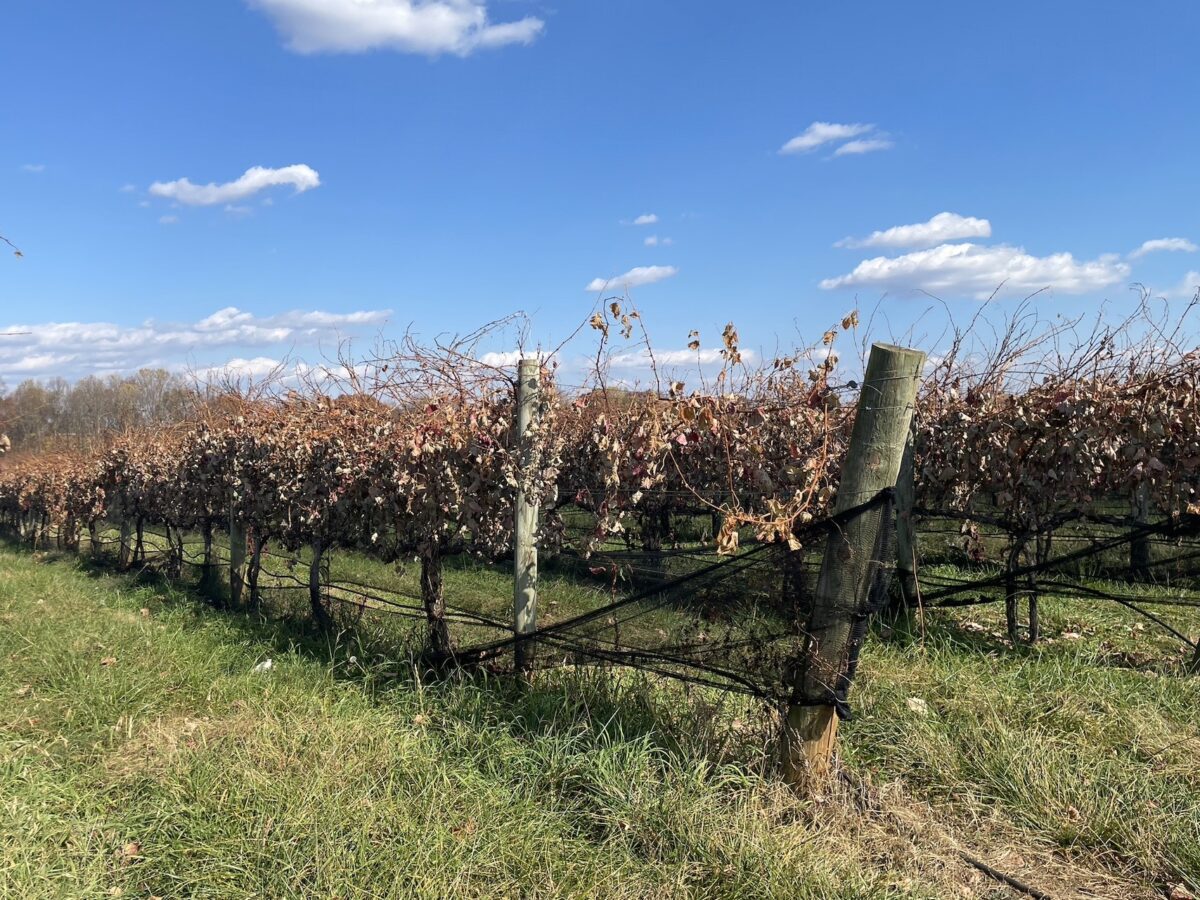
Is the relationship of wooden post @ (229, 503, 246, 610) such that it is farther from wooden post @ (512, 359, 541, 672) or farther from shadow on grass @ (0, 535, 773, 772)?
wooden post @ (512, 359, 541, 672)

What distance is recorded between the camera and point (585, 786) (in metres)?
3.37

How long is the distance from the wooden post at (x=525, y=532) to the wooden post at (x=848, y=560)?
1702 mm

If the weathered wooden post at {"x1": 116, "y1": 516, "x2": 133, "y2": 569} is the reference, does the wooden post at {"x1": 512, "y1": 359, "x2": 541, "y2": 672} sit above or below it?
above

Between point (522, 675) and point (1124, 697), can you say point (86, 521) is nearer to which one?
point (522, 675)

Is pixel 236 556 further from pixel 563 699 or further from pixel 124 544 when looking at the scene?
pixel 563 699

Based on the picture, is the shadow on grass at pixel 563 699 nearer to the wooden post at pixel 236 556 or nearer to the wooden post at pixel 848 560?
the wooden post at pixel 848 560

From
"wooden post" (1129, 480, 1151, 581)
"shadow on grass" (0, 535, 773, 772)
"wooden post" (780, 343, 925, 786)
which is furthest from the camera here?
"wooden post" (1129, 480, 1151, 581)

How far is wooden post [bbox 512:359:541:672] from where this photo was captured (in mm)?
4559

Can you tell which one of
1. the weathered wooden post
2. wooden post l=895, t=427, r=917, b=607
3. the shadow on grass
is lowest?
the weathered wooden post

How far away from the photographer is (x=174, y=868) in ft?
9.90

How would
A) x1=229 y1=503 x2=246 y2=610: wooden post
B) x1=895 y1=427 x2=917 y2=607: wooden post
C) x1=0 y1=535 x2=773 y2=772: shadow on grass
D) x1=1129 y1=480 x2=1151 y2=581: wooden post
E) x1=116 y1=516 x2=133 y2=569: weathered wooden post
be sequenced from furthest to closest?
x1=116 y1=516 x2=133 y2=569: weathered wooden post < x1=229 y1=503 x2=246 y2=610: wooden post < x1=895 y1=427 x2=917 y2=607: wooden post < x1=1129 y1=480 x2=1151 y2=581: wooden post < x1=0 y1=535 x2=773 y2=772: shadow on grass

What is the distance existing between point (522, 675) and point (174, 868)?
1.89 m

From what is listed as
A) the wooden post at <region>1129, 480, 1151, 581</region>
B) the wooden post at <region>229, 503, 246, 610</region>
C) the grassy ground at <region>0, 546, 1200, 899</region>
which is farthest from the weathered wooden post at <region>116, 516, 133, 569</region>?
the wooden post at <region>1129, 480, 1151, 581</region>

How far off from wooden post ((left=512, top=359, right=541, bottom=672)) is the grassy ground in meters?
0.35
